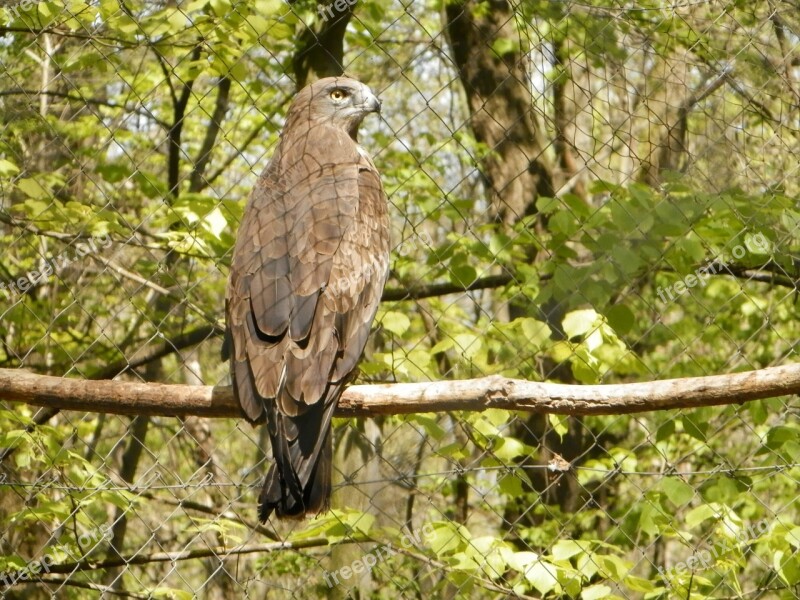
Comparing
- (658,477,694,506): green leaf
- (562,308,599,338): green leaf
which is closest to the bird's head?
(562,308,599,338): green leaf

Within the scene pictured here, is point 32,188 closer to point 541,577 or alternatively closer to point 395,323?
point 395,323

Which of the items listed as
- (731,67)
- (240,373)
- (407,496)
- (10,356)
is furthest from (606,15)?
(10,356)

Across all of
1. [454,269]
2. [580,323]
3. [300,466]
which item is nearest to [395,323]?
[454,269]

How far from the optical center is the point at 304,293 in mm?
3023

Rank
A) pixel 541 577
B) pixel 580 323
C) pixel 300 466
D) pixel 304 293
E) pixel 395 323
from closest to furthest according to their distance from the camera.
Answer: pixel 300 466, pixel 304 293, pixel 541 577, pixel 580 323, pixel 395 323

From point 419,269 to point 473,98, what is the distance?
101cm

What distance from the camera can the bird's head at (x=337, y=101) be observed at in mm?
4027

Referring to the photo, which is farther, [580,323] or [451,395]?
[580,323]

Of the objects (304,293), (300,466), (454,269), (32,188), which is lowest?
(300,466)

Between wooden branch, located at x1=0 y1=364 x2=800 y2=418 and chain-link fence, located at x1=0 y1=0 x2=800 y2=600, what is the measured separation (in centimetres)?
30

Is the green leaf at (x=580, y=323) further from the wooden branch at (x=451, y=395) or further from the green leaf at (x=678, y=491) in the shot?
the wooden branch at (x=451, y=395)

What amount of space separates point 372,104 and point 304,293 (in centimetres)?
137

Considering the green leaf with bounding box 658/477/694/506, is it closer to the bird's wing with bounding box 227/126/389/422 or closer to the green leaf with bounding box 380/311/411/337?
the green leaf with bounding box 380/311/411/337

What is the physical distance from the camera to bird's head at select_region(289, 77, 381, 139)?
4027mm
